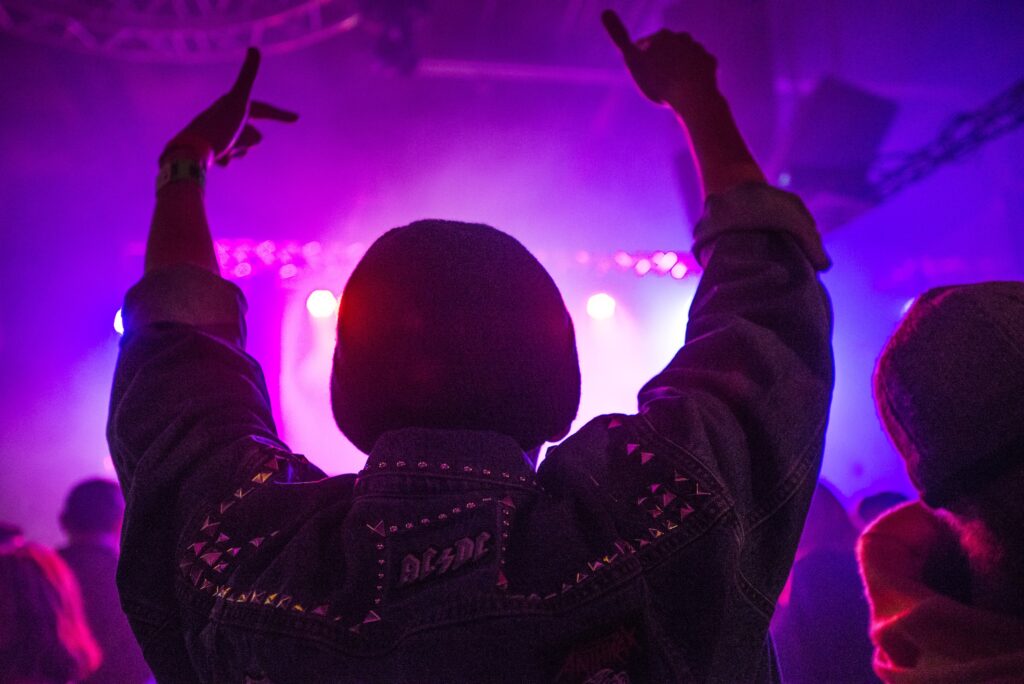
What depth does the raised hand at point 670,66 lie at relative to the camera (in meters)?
1.04

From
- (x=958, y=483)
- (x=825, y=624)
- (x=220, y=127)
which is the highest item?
(x=220, y=127)

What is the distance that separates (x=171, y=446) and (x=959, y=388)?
0.87m

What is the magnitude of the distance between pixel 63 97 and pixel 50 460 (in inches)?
177

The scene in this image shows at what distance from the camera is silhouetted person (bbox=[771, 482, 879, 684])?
2115 millimetres

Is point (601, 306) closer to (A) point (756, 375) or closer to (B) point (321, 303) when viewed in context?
(B) point (321, 303)

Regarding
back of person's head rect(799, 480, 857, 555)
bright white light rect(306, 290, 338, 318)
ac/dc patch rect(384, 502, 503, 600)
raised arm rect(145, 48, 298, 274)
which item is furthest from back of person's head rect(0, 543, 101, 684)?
bright white light rect(306, 290, 338, 318)

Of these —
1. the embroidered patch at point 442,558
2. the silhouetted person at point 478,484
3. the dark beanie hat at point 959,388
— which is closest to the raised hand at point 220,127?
the silhouetted person at point 478,484

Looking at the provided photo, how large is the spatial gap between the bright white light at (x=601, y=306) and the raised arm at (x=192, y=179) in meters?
7.51

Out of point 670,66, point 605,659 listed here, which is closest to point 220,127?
point 670,66

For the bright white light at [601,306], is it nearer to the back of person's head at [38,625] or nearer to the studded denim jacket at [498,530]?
the back of person's head at [38,625]

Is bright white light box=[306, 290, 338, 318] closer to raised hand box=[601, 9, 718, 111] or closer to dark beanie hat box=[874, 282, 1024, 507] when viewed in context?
raised hand box=[601, 9, 718, 111]

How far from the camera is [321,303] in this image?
7.98m

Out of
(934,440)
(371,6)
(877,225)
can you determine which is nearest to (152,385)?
(934,440)

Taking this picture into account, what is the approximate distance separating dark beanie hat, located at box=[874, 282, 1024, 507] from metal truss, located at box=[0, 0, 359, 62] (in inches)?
181
